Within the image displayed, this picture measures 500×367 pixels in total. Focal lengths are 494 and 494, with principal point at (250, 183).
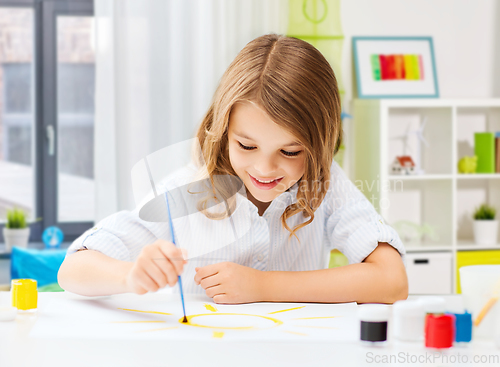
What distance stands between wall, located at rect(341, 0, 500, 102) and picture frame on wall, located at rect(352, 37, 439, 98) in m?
0.06

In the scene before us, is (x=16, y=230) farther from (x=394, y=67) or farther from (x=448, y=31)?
(x=448, y=31)

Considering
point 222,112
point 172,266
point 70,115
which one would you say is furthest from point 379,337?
point 70,115

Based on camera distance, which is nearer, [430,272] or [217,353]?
[217,353]

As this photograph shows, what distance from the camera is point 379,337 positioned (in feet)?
1.85

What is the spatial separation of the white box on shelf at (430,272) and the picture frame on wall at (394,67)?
754 millimetres

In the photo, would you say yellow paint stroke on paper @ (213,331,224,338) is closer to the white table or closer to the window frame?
the white table

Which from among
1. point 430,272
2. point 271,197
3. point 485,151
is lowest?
point 430,272

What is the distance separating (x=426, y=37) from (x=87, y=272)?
7.07 feet

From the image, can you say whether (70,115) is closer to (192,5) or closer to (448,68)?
(192,5)

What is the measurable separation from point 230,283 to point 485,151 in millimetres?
1915

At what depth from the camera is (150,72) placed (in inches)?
83.5

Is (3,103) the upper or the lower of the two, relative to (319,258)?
upper

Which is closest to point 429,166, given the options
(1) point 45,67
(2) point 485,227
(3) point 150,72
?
(2) point 485,227

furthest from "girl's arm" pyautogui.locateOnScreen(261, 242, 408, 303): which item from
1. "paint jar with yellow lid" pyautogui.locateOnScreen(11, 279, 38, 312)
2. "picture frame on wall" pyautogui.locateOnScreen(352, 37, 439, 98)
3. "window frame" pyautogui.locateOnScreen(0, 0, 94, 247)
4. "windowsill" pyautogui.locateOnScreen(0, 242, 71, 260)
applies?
"window frame" pyautogui.locateOnScreen(0, 0, 94, 247)
